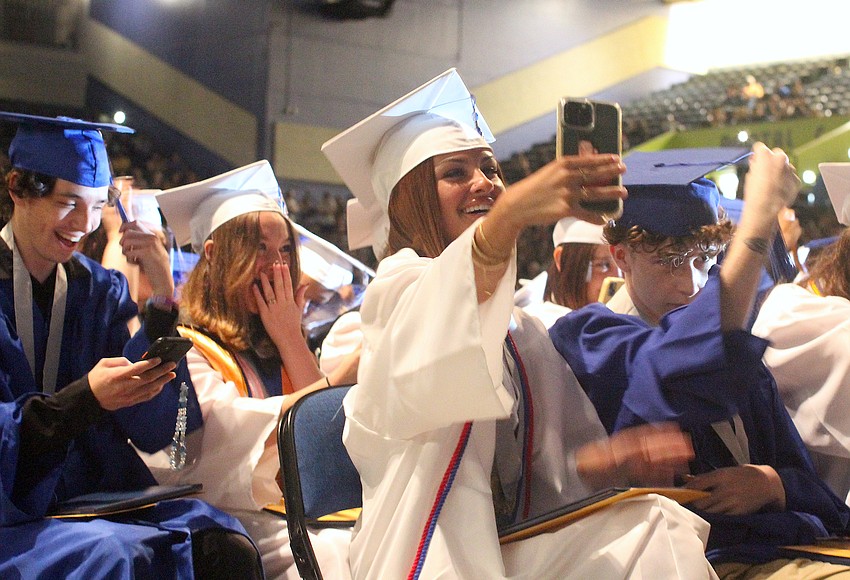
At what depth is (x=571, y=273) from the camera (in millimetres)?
4348

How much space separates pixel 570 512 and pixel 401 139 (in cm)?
A: 98

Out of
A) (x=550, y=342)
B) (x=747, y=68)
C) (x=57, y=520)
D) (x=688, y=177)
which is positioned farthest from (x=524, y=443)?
(x=747, y=68)

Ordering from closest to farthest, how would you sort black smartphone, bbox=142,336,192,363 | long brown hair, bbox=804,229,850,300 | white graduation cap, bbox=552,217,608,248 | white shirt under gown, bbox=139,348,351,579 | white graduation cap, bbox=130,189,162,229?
black smartphone, bbox=142,336,192,363
white shirt under gown, bbox=139,348,351,579
long brown hair, bbox=804,229,850,300
white graduation cap, bbox=130,189,162,229
white graduation cap, bbox=552,217,608,248

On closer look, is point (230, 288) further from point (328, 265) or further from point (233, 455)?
point (328, 265)

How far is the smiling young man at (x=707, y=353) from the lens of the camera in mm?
1952

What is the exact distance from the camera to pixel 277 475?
9.48ft

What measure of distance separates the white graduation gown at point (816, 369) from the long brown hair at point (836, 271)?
273 mm

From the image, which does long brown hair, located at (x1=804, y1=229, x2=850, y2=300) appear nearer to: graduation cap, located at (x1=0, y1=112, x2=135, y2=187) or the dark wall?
graduation cap, located at (x1=0, y1=112, x2=135, y2=187)

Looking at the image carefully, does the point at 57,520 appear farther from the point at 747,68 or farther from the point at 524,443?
the point at 747,68

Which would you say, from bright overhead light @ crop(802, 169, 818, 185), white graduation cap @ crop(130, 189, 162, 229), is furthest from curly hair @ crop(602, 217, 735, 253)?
bright overhead light @ crop(802, 169, 818, 185)

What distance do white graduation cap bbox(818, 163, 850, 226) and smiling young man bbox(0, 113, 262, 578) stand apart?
2036mm

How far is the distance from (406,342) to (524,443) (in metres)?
0.45

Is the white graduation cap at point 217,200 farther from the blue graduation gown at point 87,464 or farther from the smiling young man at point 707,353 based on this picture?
the smiling young man at point 707,353

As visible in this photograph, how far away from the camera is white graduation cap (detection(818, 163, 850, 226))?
3049mm
